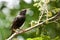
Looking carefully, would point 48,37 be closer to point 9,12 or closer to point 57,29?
point 57,29

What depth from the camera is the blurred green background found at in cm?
558

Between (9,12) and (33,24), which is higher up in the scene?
(9,12)

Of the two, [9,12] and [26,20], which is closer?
[26,20]

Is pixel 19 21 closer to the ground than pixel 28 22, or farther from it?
closer to the ground

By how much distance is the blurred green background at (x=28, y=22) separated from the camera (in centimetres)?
558

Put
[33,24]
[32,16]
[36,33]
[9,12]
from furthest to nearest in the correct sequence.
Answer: [9,12] < [32,16] < [36,33] < [33,24]

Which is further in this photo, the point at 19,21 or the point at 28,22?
the point at 28,22

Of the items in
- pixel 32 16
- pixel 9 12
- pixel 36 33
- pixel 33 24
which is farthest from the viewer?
pixel 9 12

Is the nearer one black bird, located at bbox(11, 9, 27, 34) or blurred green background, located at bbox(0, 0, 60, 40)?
blurred green background, located at bbox(0, 0, 60, 40)

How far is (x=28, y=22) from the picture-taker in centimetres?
623

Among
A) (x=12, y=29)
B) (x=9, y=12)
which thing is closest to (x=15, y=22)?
(x=12, y=29)

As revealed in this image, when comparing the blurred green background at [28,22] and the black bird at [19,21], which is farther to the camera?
the black bird at [19,21]

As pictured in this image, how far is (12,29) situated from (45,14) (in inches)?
24.8

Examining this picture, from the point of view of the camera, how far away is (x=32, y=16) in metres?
6.15
